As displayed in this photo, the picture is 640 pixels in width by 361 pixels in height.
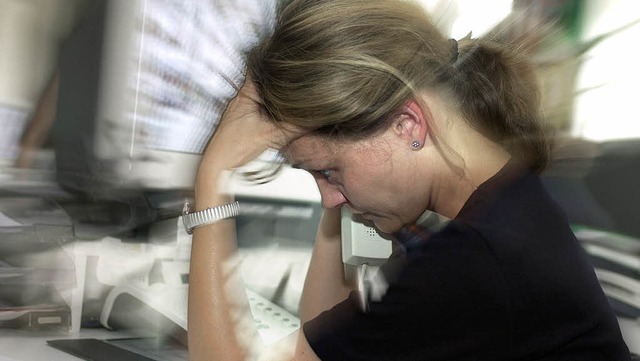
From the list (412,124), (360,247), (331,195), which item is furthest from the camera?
(360,247)

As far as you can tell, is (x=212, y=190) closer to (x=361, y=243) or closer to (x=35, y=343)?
(x=361, y=243)

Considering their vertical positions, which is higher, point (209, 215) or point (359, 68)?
point (359, 68)

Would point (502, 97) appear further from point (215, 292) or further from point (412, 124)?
point (215, 292)

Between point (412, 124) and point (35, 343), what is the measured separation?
0.76m

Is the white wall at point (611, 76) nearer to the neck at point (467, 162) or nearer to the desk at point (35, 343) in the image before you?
the neck at point (467, 162)

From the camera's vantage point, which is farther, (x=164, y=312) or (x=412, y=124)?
(x=164, y=312)

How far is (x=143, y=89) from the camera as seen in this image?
141 centimetres

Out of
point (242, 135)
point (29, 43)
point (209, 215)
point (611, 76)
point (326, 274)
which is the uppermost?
point (29, 43)

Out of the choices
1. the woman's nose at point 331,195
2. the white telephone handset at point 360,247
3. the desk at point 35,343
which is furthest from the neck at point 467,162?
the desk at point 35,343

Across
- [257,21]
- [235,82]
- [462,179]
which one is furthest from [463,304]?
[257,21]

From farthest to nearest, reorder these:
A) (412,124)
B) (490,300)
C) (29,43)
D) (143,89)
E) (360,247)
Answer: (29,43) < (143,89) < (360,247) < (412,124) < (490,300)

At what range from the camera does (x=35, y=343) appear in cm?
116

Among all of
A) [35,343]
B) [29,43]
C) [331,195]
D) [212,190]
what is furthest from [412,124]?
[29,43]

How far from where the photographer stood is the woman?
28.3 inches
